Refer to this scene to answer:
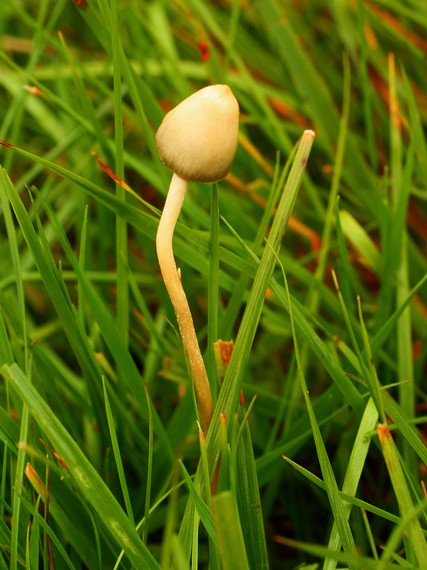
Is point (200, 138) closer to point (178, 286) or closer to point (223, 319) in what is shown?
point (178, 286)

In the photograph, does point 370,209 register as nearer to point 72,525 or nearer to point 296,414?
point 296,414

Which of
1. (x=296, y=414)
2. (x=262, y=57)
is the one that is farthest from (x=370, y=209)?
(x=262, y=57)

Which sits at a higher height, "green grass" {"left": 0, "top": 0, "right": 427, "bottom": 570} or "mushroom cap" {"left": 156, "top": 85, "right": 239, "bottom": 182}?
"mushroom cap" {"left": 156, "top": 85, "right": 239, "bottom": 182}

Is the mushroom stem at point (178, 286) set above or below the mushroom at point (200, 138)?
below

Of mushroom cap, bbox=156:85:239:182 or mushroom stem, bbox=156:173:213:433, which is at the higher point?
mushroom cap, bbox=156:85:239:182
